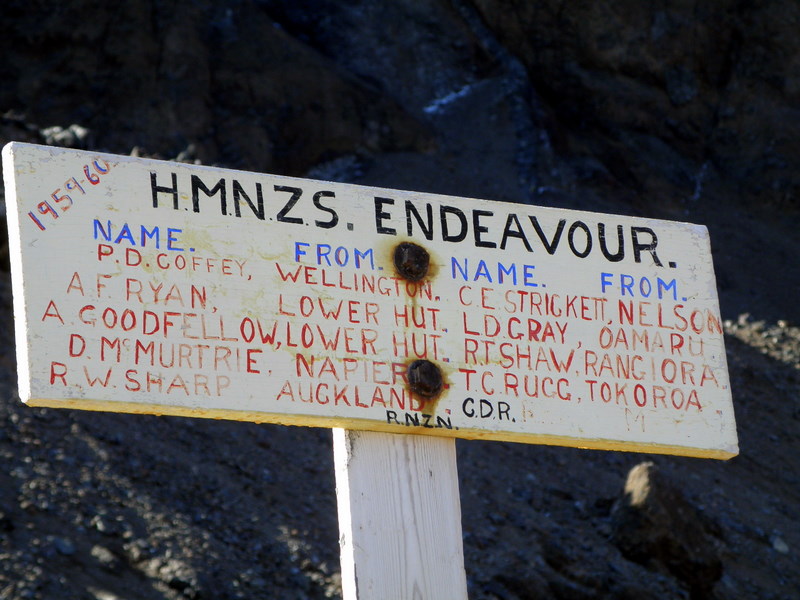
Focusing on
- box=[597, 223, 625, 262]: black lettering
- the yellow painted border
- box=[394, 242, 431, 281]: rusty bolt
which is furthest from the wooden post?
box=[597, 223, 625, 262]: black lettering

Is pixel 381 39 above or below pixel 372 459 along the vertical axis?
above

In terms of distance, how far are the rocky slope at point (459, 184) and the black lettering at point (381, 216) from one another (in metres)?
6.12

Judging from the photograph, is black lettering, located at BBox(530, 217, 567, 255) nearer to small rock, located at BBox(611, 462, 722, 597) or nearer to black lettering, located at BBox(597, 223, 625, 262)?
black lettering, located at BBox(597, 223, 625, 262)

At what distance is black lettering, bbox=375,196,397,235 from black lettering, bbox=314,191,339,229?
116 mm

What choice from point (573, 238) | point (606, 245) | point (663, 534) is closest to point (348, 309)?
point (573, 238)

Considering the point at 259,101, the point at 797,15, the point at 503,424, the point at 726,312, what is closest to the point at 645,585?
the point at 726,312

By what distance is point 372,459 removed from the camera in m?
3.87

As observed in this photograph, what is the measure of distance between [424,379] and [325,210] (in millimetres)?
555

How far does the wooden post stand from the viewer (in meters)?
3.72

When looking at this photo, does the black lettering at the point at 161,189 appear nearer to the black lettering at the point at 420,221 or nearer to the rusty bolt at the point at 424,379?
the black lettering at the point at 420,221

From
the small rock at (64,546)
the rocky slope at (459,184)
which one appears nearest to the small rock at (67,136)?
the rocky slope at (459,184)

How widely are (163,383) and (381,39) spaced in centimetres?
2035

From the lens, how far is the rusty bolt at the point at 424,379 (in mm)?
3939

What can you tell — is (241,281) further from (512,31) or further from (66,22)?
(512,31)
